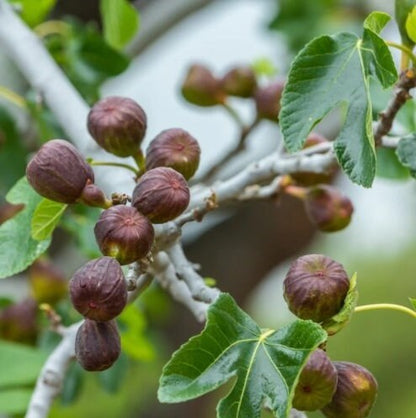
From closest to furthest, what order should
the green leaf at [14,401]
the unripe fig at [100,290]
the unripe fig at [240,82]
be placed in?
the unripe fig at [100,290] < the green leaf at [14,401] < the unripe fig at [240,82]

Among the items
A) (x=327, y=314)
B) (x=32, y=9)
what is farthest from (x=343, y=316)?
(x=32, y=9)

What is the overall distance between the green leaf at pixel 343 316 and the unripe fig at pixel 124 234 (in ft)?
0.59

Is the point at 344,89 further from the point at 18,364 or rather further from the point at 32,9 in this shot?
Result: the point at 32,9

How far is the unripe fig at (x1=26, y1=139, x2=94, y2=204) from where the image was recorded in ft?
3.02

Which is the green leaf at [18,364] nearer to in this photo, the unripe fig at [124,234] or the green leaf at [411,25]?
the unripe fig at [124,234]

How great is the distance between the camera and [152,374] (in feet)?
12.3

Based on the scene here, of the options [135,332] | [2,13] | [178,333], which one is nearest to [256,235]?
[178,333]

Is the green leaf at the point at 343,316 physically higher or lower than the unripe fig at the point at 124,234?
lower

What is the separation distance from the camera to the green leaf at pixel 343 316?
2.86 feet

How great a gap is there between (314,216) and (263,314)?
6392 mm

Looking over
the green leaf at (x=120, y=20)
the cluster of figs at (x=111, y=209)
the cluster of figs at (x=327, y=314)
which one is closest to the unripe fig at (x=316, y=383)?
the cluster of figs at (x=327, y=314)

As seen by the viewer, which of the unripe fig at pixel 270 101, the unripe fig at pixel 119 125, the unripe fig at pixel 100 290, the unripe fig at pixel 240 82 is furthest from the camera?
the unripe fig at pixel 240 82

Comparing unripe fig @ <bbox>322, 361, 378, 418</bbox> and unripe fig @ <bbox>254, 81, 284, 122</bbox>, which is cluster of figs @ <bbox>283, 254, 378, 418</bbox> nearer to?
unripe fig @ <bbox>322, 361, 378, 418</bbox>

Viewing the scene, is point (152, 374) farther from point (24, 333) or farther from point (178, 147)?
point (178, 147)
